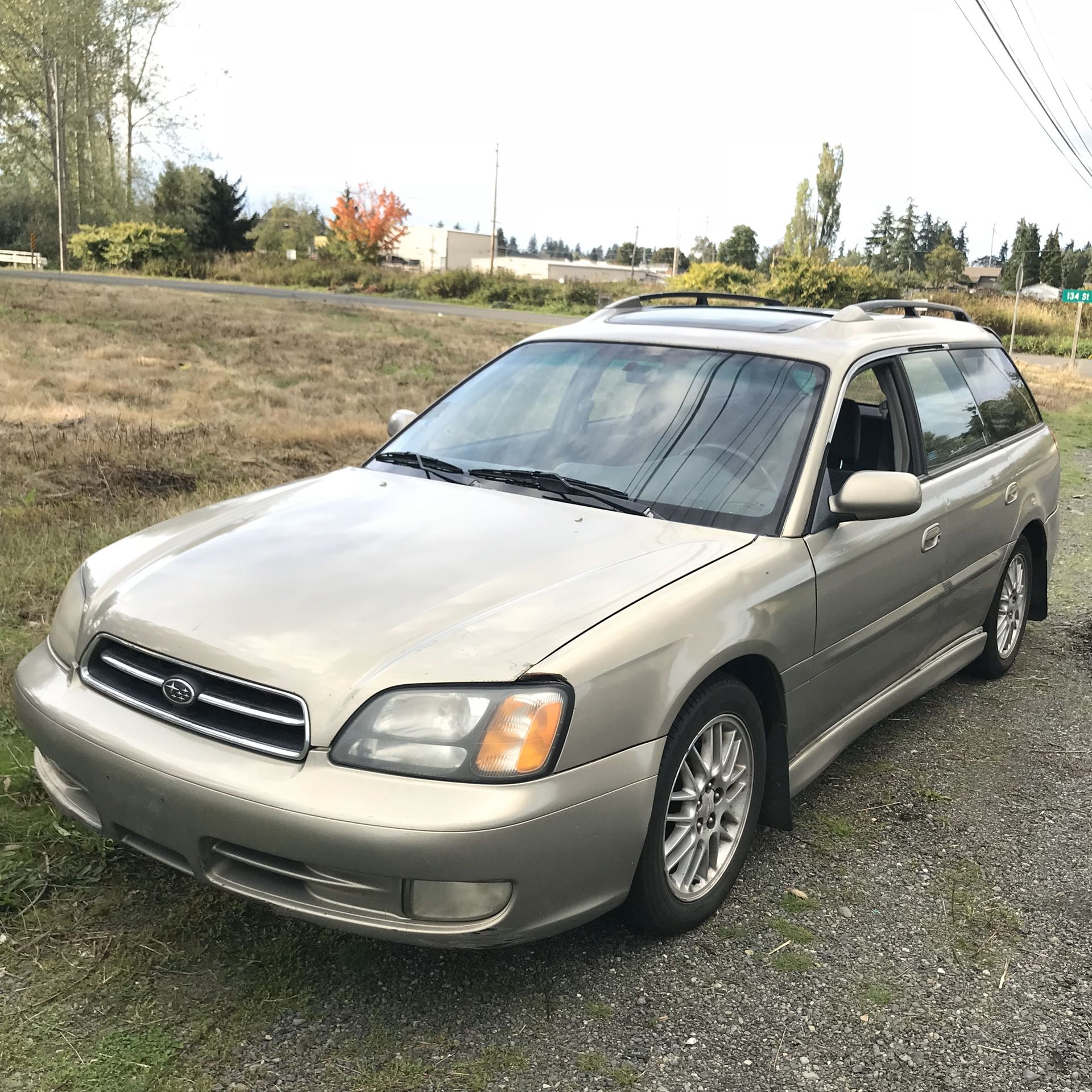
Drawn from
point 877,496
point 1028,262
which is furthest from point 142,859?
point 1028,262

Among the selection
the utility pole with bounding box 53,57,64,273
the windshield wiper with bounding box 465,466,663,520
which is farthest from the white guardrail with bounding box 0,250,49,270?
the windshield wiper with bounding box 465,466,663,520

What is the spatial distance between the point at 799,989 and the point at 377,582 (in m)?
1.51

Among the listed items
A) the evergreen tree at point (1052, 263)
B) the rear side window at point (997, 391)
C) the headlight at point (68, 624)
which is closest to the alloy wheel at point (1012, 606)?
the rear side window at point (997, 391)

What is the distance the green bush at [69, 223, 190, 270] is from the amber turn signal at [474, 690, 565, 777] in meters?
39.1

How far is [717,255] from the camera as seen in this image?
254 ft

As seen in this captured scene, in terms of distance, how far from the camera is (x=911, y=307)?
480 centimetres

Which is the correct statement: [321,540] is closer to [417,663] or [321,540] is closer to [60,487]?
[417,663]

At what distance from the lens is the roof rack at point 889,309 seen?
417 cm

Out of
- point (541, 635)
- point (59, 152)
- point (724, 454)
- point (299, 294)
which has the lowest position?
point (541, 635)

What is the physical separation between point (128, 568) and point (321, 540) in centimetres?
54

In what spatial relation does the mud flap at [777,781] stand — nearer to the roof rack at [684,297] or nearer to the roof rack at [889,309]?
the roof rack at [889,309]

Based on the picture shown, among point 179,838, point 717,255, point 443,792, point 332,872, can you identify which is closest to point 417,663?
point 443,792

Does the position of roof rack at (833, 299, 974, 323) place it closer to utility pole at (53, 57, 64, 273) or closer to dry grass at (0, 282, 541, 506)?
dry grass at (0, 282, 541, 506)

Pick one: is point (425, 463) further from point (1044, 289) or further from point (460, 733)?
point (1044, 289)
